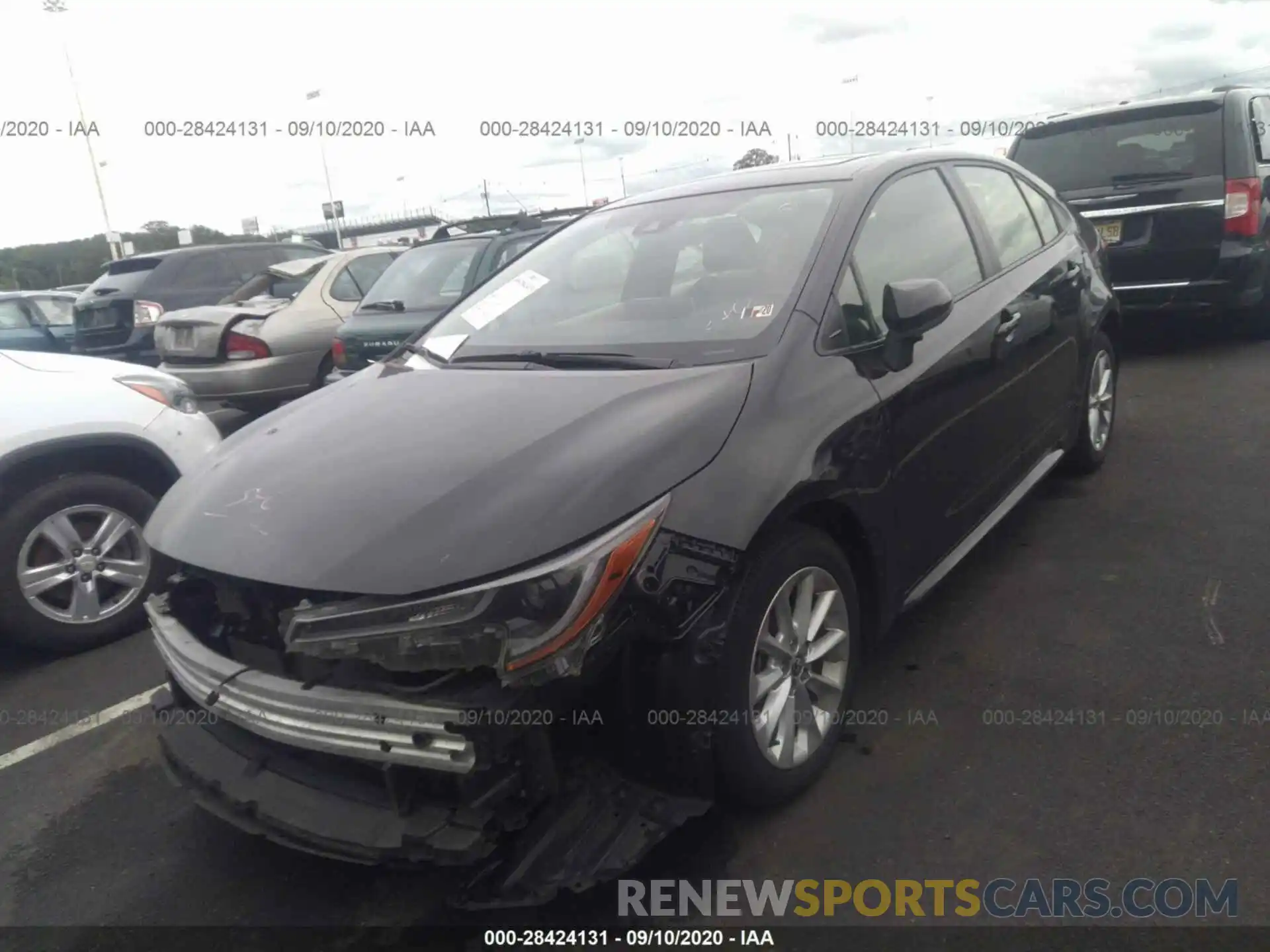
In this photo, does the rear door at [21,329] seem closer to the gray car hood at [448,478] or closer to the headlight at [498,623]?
the gray car hood at [448,478]

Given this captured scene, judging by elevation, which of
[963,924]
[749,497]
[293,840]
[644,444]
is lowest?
[963,924]

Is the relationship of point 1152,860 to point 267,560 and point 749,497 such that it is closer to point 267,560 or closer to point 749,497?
point 749,497

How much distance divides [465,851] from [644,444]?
3.24 feet

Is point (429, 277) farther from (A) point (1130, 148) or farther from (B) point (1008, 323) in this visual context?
(A) point (1130, 148)

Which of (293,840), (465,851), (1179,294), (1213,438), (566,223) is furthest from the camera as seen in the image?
(1179,294)

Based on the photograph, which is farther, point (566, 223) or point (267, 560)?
point (566, 223)

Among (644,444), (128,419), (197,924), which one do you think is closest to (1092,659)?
(644,444)

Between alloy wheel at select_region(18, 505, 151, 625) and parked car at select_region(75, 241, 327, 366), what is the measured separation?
613cm

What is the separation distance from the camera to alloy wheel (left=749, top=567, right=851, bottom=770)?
8.20 feet

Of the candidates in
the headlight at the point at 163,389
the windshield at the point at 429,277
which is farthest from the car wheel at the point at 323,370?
the headlight at the point at 163,389

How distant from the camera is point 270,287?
922cm

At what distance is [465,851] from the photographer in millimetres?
2004

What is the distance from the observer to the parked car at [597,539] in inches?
81.4

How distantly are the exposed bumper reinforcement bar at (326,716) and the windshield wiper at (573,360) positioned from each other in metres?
1.21
